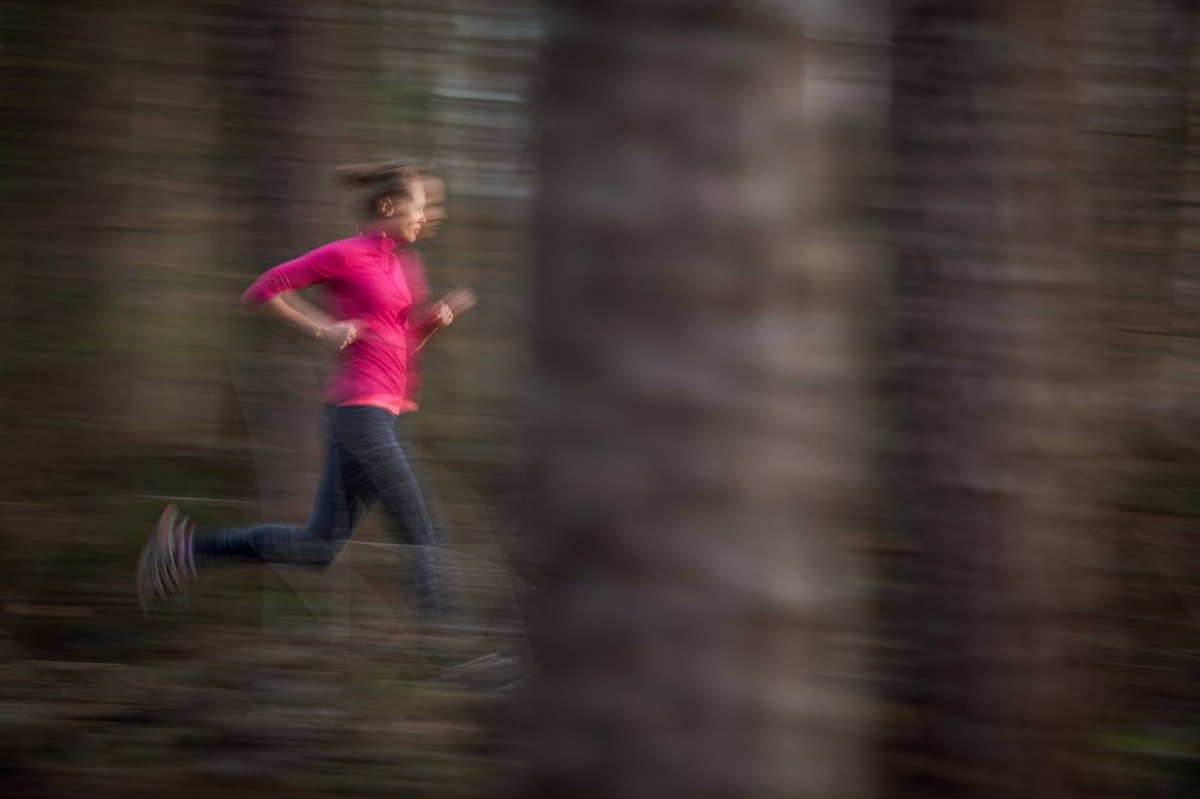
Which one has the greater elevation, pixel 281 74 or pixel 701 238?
pixel 281 74

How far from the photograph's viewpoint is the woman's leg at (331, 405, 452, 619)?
4.59 meters

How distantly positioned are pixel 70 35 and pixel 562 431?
19.3ft

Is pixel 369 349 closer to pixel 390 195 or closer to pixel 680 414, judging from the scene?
pixel 390 195

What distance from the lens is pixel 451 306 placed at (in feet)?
15.4

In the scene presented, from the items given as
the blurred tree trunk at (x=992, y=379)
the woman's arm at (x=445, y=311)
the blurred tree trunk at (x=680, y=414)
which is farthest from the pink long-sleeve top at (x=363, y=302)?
the blurred tree trunk at (x=680, y=414)

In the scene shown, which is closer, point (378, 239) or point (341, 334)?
point (341, 334)

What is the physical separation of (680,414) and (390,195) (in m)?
3.56

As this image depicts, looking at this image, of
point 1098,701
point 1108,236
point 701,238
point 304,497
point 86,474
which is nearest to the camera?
point 701,238

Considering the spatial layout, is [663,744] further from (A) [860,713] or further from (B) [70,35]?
(B) [70,35]

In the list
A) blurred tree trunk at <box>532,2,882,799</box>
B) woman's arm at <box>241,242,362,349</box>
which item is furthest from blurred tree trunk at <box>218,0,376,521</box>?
blurred tree trunk at <box>532,2,882,799</box>

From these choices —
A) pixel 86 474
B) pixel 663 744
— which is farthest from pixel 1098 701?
pixel 86 474

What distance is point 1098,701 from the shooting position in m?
4.58

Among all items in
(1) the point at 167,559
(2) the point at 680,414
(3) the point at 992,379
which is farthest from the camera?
(1) the point at 167,559

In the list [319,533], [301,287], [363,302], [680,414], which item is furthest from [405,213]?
[680,414]
